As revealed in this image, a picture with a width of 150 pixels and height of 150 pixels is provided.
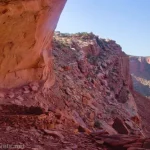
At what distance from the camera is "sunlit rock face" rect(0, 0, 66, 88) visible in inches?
281

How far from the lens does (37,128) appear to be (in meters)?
6.07

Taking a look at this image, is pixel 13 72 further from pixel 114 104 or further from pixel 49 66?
pixel 114 104

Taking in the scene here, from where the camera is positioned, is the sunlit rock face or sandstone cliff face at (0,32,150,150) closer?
sandstone cliff face at (0,32,150,150)

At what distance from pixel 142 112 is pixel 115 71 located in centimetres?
434

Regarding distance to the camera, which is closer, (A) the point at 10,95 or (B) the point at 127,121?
(A) the point at 10,95

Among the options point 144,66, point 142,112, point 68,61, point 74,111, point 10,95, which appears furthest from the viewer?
point 144,66

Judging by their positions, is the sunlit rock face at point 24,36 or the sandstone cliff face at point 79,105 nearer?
the sandstone cliff face at point 79,105

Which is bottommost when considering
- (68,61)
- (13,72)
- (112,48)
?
(13,72)

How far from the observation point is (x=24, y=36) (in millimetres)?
8227

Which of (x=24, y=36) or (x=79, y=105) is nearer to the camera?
(x=24, y=36)

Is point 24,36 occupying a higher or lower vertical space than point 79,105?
higher

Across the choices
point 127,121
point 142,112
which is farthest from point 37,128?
point 142,112

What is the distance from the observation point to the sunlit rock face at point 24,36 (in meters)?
7.13

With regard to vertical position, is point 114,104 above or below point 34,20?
below
